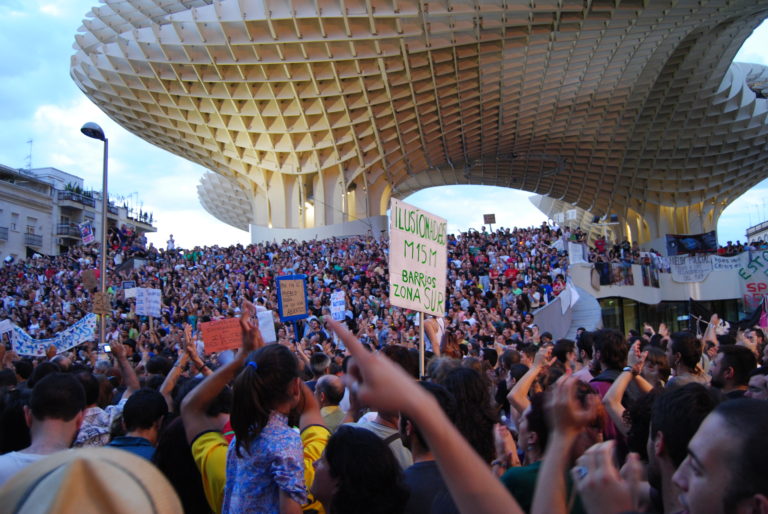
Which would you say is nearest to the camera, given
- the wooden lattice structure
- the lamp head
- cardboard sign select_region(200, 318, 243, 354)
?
cardboard sign select_region(200, 318, 243, 354)

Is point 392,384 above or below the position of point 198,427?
above

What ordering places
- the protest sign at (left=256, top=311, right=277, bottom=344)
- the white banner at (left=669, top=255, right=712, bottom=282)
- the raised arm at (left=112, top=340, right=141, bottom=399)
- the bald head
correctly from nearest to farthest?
the bald head, the raised arm at (left=112, top=340, right=141, bottom=399), the protest sign at (left=256, top=311, right=277, bottom=344), the white banner at (left=669, top=255, right=712, bottom=282)

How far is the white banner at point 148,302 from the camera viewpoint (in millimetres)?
15008

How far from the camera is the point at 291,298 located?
9602 millimetres

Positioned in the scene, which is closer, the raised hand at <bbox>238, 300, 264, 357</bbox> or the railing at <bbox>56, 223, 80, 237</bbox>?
the raised hand at <bbox>238, 300, 264, 357</bbox>

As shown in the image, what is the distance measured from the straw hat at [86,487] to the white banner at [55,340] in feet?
39.1

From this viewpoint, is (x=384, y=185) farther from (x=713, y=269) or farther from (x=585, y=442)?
(x=585, y=442)

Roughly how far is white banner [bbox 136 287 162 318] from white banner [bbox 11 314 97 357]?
112 inches

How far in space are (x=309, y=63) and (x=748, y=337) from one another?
32.6 metres

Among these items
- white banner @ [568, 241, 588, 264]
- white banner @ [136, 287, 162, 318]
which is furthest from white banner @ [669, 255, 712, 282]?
white banner @ [136, 287, 162, 318]

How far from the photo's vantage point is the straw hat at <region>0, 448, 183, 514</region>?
3.01 ft

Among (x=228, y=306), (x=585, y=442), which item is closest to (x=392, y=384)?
(x=585, y=442)

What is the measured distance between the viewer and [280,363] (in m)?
2.85

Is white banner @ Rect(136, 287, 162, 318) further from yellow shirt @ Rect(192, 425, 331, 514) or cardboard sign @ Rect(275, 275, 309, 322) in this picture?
yellow shirt @ Rect(192, 425, 331, 514)
